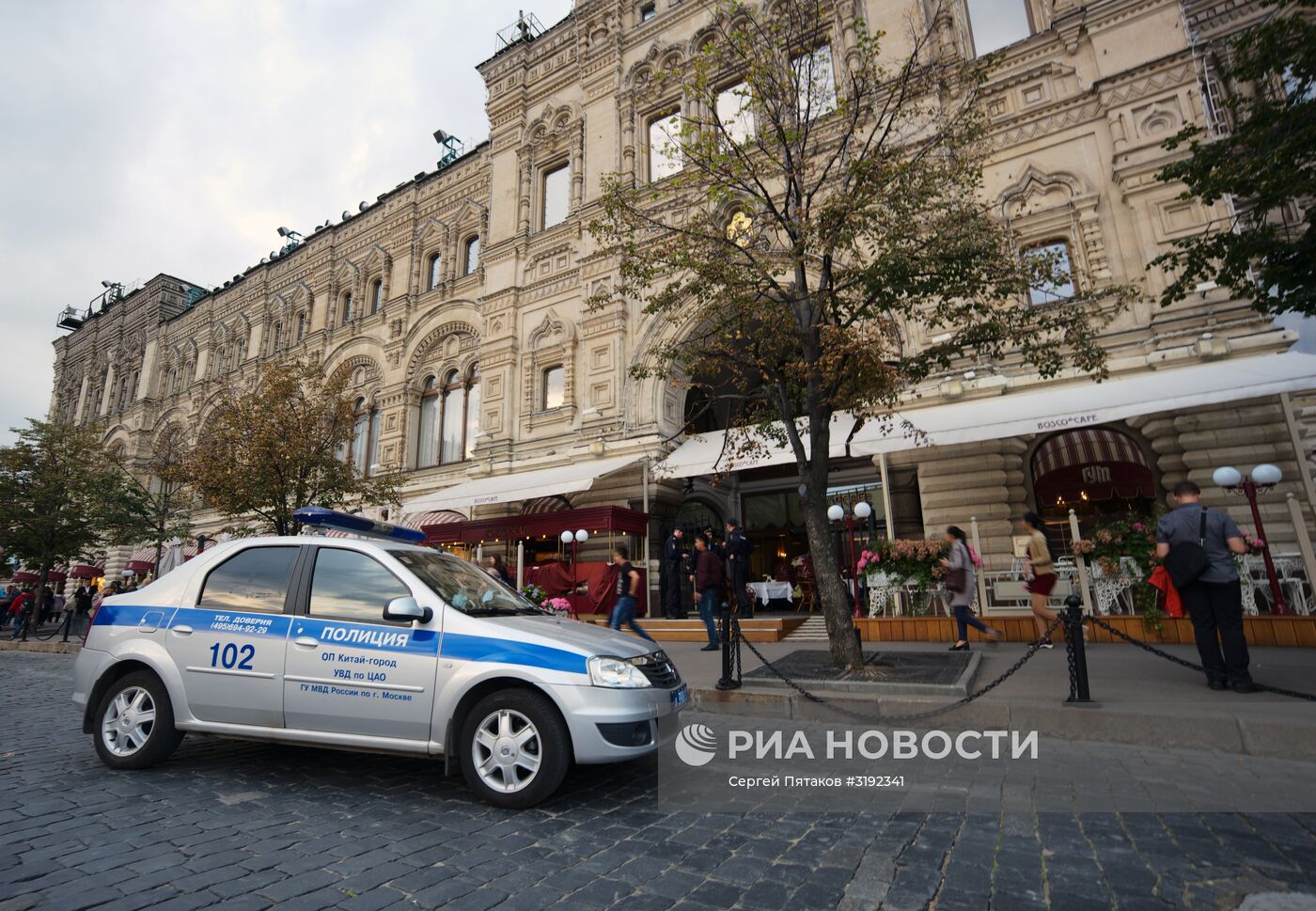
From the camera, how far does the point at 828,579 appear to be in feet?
24.3

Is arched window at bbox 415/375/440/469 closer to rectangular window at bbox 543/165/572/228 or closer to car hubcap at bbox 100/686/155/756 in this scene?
rectangular window at bbox 543/165/572/228

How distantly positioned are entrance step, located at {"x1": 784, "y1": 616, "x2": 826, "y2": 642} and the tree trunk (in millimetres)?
4005

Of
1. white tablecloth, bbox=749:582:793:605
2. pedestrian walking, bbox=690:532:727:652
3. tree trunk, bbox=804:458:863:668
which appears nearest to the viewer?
tree trunk, bbox=804:458:863:668

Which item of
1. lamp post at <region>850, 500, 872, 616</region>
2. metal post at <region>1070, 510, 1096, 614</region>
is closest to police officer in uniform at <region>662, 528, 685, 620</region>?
lamp post at <region>850, 500, 872, 616</region>

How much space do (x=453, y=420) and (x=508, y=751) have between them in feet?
63.2

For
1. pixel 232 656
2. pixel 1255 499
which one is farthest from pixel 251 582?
pixel 1255 499

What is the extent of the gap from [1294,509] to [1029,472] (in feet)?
14.1

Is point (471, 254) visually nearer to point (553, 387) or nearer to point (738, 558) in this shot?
point (553, 387)

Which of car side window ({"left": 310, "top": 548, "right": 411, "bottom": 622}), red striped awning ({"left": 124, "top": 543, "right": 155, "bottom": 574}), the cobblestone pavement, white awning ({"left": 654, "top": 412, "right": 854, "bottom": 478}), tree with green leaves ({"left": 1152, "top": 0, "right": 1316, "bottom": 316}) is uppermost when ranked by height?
tree with green leaves ({"left": 1152, "top": 0, "right": 1316, "bottom": 316})

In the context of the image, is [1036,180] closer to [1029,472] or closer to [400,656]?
[1029,472]

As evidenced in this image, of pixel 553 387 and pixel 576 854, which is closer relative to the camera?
pixel 576 854

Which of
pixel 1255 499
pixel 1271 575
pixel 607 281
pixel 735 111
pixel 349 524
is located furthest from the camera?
pixel 607 281

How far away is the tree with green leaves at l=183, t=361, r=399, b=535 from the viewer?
1584 cm

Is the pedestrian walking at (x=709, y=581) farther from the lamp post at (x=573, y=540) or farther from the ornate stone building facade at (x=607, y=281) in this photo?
the lamp post at (x=573, y=540)
